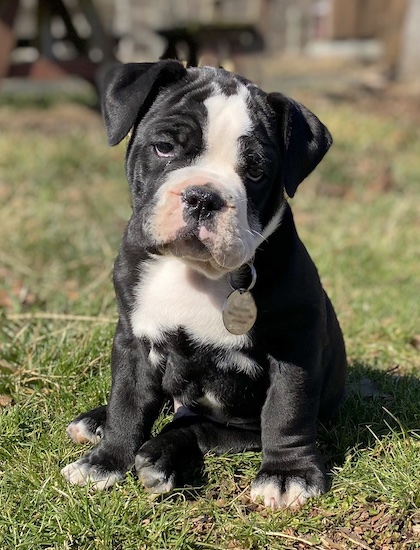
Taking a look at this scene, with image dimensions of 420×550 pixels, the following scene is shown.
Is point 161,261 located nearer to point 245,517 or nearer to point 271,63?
point 245,517

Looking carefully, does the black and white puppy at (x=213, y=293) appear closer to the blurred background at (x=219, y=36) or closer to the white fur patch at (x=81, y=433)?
the white fur patch at (x=81, y=433)

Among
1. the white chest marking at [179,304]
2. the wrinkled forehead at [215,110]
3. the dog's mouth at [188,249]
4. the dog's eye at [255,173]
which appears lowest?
the white chest marking at [179,304]

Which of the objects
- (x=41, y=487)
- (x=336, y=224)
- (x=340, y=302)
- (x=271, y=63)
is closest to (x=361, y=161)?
(x=336, y=224)

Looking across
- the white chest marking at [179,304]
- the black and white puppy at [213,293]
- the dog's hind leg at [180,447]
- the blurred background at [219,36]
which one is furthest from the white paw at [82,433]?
the blurred background at [219,36]

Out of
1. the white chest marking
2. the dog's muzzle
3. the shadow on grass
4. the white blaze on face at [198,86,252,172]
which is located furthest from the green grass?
the white blaze on face at [198,86,252,172]

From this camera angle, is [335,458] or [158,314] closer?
[158,314]

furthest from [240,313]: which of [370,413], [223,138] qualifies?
[370,413]

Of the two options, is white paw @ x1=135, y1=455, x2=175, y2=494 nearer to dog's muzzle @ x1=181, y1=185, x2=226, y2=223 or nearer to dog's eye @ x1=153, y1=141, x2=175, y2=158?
dog's muzzle @ x1=181, y1=185, x2=226, y2=223

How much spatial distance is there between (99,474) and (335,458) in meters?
0.82

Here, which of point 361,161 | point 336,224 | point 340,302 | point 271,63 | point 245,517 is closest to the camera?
point 245,517

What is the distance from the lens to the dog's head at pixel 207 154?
2.30 m

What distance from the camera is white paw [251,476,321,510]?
2520 mm

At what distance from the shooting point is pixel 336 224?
612 centimetres

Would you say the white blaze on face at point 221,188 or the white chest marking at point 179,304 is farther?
the white chest marking at point 179,304
